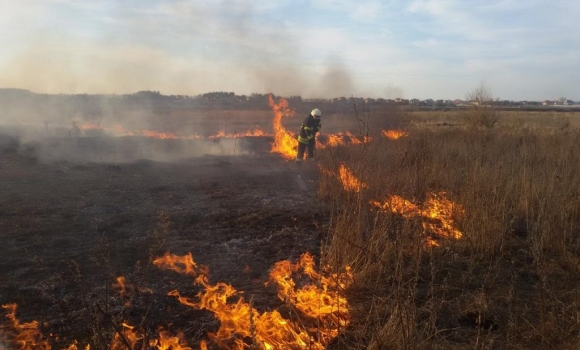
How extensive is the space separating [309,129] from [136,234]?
786cm

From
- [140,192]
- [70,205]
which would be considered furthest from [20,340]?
[140,192]

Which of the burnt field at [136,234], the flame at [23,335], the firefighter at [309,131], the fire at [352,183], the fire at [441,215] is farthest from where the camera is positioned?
the firefighter at [309,131]

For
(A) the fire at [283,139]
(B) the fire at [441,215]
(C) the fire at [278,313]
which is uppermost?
(A) the fire at [283,139]

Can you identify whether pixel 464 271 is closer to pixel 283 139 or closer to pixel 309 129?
pixel 309 129

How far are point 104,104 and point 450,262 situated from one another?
1247 inches

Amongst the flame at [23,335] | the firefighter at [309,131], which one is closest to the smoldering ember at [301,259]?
the flame at [23,335]

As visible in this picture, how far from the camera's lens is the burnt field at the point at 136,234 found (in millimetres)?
3592

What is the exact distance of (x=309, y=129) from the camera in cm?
1263

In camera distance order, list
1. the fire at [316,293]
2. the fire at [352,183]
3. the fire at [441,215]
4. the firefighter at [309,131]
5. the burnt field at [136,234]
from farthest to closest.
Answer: the firefighter at [309,131]
the fire at [441,215]
the fire at [352,183]
the burnt field at [136,234]
the fire at [316,293]

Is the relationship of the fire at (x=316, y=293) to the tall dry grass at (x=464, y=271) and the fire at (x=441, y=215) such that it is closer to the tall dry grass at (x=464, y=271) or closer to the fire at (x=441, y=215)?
the tall dry grass at (x=464, y=271)

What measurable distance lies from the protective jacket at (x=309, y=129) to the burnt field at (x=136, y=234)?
1164 millimetres

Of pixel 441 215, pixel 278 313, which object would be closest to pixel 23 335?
pixel 278 313

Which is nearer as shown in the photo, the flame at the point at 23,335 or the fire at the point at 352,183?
the flame at the point at 23,335

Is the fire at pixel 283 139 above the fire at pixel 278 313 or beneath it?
above
